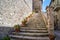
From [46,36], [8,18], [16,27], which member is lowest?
[46,36]

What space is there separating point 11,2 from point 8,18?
1.09 metres

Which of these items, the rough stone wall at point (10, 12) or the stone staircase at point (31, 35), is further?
the rough stone wall at point (10, 12)

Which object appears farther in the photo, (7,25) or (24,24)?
(24,24)

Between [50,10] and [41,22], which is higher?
[50,10]

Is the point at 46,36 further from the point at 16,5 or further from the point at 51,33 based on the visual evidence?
the point at 16,5

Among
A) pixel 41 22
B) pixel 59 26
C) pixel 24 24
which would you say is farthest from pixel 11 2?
pixel 59 26

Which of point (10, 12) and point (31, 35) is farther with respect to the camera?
point (10, 12)

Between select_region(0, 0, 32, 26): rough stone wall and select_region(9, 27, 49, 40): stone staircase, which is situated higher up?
select_region(0, 0, 32, 26): rough stone wall

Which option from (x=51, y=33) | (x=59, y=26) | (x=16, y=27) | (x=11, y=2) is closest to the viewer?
(x=51, y=33)

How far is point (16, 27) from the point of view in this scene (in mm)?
6586

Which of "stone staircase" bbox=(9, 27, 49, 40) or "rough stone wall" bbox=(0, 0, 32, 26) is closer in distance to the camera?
"stone staircase" bbox=(9, 27, 49, 40)

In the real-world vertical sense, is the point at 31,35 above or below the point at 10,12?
below

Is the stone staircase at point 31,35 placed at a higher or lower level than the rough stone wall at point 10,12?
lower

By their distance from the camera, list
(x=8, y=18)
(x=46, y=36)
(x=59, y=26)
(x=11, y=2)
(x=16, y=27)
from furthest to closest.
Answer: (x=59, y=26) < (x=11, y=2) < (x=8, y=18) < (x=16, y=27) < (x=46, y=36)
